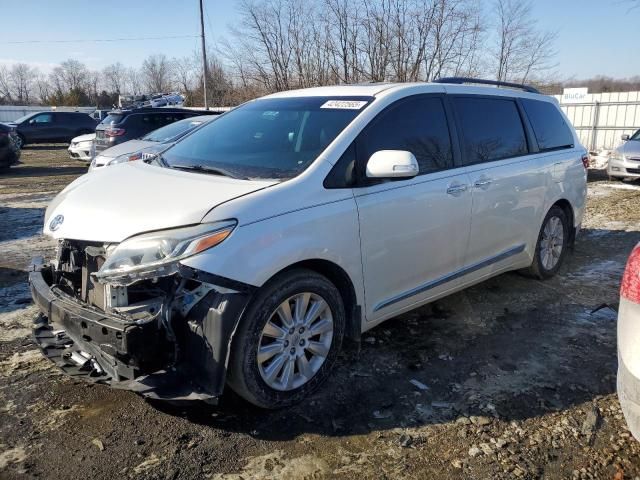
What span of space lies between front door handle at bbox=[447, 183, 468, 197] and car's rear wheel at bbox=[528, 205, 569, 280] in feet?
4.96

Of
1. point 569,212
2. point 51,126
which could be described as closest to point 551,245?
point 569,212

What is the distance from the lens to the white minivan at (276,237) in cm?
267

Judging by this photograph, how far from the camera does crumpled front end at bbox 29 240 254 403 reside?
8.50ft

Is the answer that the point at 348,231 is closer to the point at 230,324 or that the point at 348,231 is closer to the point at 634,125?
the point at 230,324

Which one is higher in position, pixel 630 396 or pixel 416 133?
pixel 416 133

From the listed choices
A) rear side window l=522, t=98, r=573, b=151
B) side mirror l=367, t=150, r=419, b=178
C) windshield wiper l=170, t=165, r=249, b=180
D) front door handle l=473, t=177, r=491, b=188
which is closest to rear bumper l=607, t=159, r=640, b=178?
rear side window l=522, t=98, r=573, b=151

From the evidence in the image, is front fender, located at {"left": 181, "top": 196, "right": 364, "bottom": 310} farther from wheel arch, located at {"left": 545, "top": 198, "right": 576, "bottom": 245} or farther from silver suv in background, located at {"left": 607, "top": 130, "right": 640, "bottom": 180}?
silver suv in background, located at {"left": 607, "top": 130, "right": 640, "bottom": 180}

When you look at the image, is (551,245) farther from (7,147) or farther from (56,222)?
(7,147)

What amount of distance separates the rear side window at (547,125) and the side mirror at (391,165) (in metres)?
2.33

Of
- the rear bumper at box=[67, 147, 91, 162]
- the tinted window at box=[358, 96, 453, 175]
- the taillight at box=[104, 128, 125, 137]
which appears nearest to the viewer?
the tinted window at box=[358, 96, 453, 175]

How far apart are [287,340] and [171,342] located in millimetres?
665

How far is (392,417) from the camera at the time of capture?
120 inches

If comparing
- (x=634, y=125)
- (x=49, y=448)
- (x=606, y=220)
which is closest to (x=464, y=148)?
(x=49, y=448)

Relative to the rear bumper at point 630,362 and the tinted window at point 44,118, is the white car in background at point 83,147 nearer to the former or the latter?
the tinted window at point 44,118
